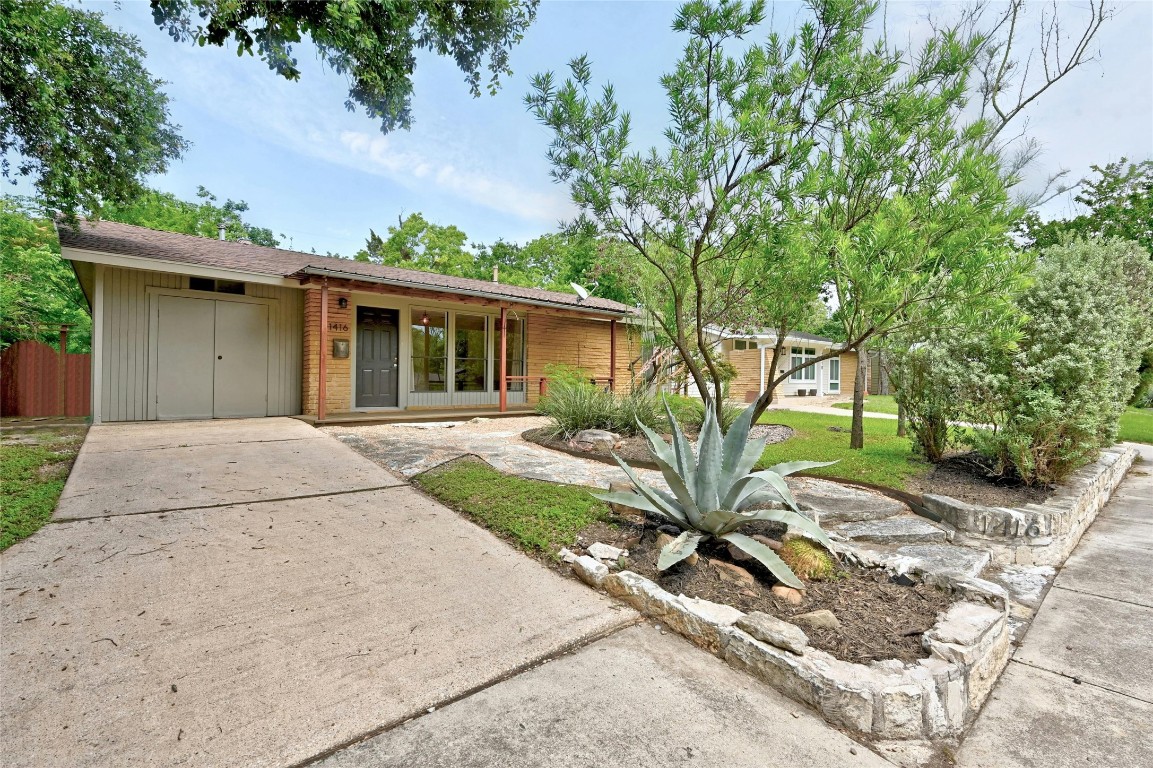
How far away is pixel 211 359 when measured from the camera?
28.9ft

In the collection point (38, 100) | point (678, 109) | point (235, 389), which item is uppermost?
point (38, 100)

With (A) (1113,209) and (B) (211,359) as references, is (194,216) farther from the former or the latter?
(A) (1113,209)

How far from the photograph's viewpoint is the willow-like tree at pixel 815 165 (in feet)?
10.7

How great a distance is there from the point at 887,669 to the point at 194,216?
2732cm

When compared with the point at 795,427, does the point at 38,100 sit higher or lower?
higher

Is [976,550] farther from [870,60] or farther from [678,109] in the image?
[678,109]

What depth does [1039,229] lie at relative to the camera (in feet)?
64.7

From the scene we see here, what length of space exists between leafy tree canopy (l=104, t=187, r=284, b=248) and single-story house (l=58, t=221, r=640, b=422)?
9.72 m

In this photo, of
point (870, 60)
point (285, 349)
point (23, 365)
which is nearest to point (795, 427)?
point (870, 60)

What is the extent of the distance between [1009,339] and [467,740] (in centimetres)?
404

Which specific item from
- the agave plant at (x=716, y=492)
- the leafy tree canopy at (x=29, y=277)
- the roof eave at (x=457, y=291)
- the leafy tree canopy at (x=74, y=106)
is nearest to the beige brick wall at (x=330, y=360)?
the roof eave at (x=457, y=291)

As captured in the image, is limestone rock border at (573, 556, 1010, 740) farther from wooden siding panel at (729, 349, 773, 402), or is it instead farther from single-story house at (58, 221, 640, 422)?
wooden siding panel at (729, 349, 773, 402)

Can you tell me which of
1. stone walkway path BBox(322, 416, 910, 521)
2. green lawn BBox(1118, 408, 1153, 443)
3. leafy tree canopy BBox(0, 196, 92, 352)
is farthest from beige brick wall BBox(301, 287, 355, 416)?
green lawn BBox(1118, 408, 1153, 443)

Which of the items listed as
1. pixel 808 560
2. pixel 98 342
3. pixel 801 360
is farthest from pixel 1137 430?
pixel 98 342
